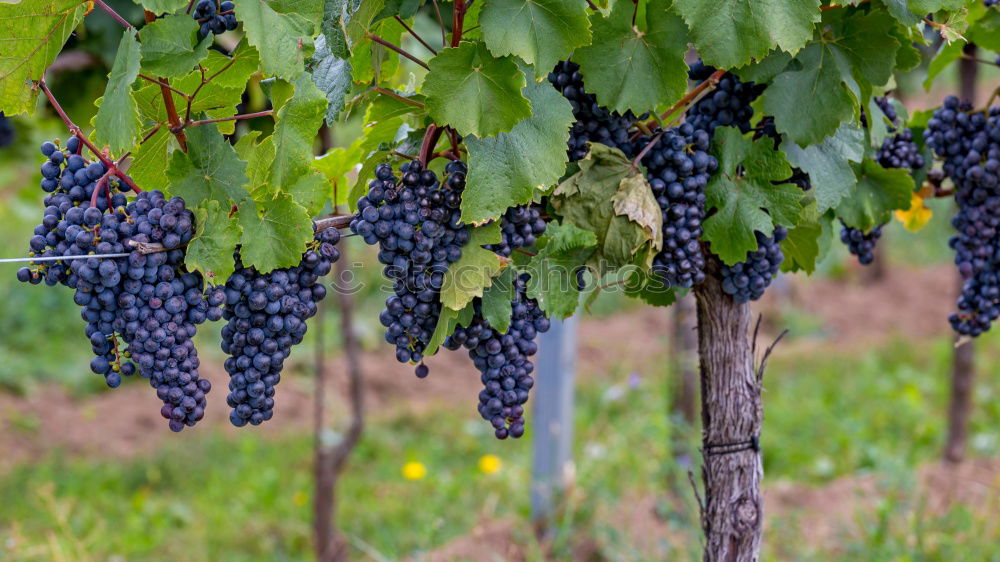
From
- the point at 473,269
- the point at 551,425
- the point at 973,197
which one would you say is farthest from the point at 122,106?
the point at 551,425

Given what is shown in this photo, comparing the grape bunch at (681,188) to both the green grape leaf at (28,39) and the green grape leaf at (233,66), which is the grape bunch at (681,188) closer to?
the green grape leaf at (233,66)

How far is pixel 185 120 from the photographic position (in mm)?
1494

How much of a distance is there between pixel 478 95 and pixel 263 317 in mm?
493

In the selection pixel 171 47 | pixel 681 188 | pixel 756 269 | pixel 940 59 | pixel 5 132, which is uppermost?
pixel 5 132

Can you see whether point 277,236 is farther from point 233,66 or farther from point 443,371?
point 443,371

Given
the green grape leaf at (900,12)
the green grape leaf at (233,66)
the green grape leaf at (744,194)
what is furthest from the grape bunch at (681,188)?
the green grape leaf at (233,66)

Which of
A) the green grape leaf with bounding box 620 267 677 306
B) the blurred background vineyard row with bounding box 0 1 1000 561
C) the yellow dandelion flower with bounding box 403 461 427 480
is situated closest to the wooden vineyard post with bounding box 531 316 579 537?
the blurred background vineyard row with bounding box 0 1 1000 561

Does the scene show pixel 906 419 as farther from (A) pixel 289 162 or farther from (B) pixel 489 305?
(A) pixel 289 162

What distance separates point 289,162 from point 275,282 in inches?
7.6

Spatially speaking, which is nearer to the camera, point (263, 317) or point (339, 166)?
point (263, 317)

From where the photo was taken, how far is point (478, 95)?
4.50ft

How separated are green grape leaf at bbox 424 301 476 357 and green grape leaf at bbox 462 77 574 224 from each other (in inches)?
7.5

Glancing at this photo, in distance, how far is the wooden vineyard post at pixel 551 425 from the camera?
3873mm

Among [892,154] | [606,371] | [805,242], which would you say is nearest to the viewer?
[805,242]
